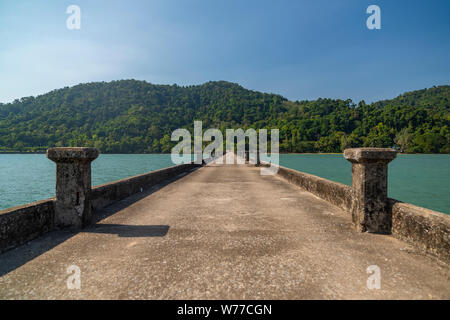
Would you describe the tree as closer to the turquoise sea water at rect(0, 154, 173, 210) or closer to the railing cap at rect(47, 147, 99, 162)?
the turquoise sea water at rect(0, 154, 173, 210)

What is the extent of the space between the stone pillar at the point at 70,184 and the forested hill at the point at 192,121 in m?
100.0

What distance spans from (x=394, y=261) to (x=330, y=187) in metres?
3.31

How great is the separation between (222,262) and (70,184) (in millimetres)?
2746

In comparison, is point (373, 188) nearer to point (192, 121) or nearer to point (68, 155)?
point (68, 155)

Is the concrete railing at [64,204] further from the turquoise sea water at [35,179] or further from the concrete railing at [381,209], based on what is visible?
the turquoise sea water at [35,179]

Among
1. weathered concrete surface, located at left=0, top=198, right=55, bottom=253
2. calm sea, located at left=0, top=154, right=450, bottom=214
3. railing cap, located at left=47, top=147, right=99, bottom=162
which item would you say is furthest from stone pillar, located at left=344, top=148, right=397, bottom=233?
calm sea, located at left=0, top=154, right=450, bottom=214

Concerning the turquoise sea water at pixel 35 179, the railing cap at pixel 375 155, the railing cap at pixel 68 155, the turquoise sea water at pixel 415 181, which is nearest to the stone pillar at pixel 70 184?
the railing cap at pixel 68 155

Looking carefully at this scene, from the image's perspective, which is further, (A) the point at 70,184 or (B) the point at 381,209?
(A) the point at 70,184

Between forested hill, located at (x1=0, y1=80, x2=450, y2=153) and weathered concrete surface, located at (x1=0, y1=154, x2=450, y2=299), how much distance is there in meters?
100

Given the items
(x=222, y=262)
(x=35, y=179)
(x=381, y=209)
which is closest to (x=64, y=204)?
(x=222, y=262)

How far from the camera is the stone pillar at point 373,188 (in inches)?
139

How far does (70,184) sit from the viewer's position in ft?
12.7
